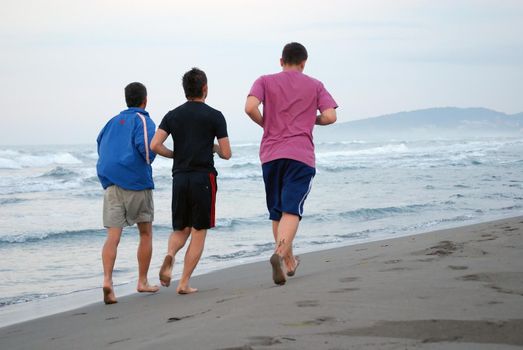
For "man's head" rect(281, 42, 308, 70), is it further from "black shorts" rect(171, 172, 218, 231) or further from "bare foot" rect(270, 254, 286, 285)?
"bare foot" rect(270, 254, 286, 285)

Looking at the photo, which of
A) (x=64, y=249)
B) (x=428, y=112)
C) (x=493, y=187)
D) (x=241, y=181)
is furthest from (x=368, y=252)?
(x=428, y=112)

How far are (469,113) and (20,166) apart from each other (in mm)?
154332

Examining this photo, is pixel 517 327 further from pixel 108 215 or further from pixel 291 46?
pixel 108 215

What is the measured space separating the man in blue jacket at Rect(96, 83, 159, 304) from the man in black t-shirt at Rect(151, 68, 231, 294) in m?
0.20

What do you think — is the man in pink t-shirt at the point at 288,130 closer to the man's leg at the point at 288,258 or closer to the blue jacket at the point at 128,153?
the man's leg at the point at 288,258

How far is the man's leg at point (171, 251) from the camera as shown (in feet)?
16.5

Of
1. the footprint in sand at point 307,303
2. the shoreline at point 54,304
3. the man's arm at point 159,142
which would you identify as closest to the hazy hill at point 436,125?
the shoreline at point 54,304

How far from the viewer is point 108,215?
17.3ft

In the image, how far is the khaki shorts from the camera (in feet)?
17.2

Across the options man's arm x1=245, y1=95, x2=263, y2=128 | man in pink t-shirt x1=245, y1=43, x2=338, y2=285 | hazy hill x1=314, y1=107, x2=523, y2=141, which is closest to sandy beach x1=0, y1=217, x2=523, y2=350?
man in pink t-shirt x1=245, y1=43, x2=338, y2=285

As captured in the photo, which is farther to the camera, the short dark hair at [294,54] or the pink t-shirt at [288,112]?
the short dark hair at [294,54]

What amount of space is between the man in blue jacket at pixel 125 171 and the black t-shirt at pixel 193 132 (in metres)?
0.26

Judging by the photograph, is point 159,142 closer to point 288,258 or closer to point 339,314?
point 288,258

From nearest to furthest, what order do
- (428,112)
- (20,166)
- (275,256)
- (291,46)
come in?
(275,256)
(291,46)
(20,166)
(428,112)
